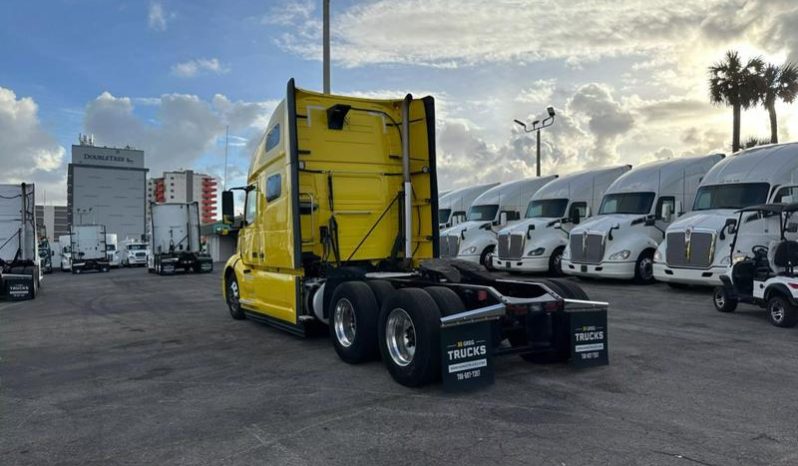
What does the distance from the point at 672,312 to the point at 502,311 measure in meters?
6.84

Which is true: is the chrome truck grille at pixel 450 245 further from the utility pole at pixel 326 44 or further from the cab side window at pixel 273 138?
the cab side window at pixel 273 138

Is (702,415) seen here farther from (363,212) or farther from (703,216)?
(703,216)

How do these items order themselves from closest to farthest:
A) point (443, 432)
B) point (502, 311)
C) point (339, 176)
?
point (443, 432) → point (502, 311) → point (339, 176)

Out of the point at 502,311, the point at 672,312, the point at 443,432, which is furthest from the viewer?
the point at 672,312

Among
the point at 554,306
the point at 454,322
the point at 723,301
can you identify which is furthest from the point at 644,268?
the point at 454,322

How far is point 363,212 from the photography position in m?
8.96

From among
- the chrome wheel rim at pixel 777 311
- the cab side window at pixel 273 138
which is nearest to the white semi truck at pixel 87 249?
the cab side window at pixel 273 138

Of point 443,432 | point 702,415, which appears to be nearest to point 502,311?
point 443,432

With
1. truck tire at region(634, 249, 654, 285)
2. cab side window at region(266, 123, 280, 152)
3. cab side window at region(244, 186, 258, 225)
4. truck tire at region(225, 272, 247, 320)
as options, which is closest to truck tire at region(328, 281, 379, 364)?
cab side window at region(266, 123, 280, 152)

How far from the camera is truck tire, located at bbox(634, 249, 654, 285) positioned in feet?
52.6

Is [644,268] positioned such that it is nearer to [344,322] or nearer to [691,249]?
[691,249]

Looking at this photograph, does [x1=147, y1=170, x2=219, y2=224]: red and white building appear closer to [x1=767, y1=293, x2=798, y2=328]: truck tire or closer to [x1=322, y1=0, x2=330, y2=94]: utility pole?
[x1=322, y1=0, x2=330, y2=94]: utility pole

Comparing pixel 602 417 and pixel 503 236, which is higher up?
pixel 503 236

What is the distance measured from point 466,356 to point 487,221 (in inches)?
714
